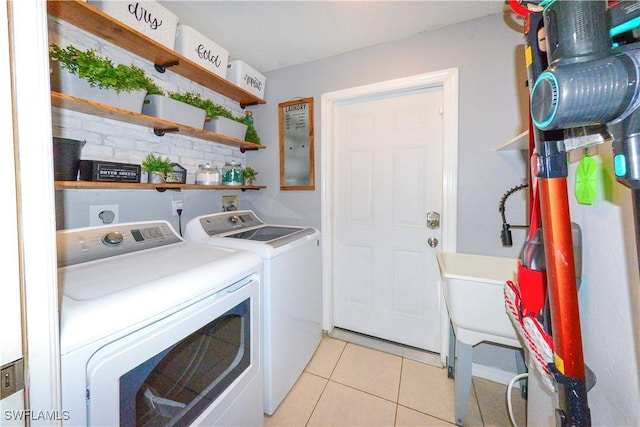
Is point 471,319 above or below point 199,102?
below

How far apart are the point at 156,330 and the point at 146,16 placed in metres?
1.58

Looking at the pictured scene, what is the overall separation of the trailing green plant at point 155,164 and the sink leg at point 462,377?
1984 millimetres

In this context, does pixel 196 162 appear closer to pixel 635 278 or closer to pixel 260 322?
pixel 260 322

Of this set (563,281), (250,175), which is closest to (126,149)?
(250,175)

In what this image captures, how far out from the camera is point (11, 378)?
419mm

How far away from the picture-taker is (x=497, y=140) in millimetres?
1512

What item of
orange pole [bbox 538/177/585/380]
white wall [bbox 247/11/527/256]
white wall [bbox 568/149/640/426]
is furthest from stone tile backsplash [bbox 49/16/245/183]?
white wall [bbox 568/149/640/426]

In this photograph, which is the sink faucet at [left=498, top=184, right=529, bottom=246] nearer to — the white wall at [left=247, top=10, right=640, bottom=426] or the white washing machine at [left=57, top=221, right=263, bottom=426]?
the white wall at [left=247, top=10, right=640, bottom=426]

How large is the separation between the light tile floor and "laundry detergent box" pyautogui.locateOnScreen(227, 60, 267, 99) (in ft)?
7.35

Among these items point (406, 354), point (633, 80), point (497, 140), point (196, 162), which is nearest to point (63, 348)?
point (633, 80)

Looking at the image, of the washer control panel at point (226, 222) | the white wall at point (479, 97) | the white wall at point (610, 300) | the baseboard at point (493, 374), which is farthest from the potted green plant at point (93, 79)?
the baseboard at point (493, 374)

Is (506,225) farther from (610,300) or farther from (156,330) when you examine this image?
(156,330)

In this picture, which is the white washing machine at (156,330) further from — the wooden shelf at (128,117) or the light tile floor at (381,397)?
the wooden shelf at (128,117)

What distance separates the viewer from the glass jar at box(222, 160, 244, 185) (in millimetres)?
1930
